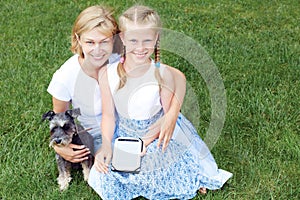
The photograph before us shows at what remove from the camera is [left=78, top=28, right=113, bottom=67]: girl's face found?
293 cm

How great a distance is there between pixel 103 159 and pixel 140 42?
68 centimetres

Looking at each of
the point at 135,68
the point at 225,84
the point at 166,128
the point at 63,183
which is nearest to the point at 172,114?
the point at 166,128

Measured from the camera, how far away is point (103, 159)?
3.01 m

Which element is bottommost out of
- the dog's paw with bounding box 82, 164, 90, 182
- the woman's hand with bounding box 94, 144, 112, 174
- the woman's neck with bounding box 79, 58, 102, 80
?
the dog's paw with bounding box 82, 164, 90, 182

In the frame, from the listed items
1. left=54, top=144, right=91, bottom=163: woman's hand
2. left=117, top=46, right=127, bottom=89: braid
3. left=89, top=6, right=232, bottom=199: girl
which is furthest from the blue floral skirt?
left=117, top=46, right=127, bottom=89: braid

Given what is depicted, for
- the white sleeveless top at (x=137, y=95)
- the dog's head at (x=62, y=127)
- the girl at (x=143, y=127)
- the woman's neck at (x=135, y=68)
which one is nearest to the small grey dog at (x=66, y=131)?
the dog's head at (x=62, y=127)

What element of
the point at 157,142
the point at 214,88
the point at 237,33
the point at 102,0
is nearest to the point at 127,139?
the point at 157,142

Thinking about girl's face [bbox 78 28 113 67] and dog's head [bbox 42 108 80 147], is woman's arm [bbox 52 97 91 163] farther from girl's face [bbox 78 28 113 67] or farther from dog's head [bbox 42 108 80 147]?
girl's face [bbox 78 28 113 67]

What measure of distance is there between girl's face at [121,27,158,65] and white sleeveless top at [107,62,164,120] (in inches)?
3.4

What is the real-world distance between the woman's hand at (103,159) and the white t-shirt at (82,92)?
0.30 feet

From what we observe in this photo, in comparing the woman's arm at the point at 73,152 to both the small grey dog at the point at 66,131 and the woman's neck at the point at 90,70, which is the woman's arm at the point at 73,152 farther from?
the woman's neck at the point at 90,70

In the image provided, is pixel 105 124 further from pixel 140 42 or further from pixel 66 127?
pixel 140 42

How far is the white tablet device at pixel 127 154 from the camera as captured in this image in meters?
2.92

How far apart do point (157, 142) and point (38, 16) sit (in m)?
3.42
